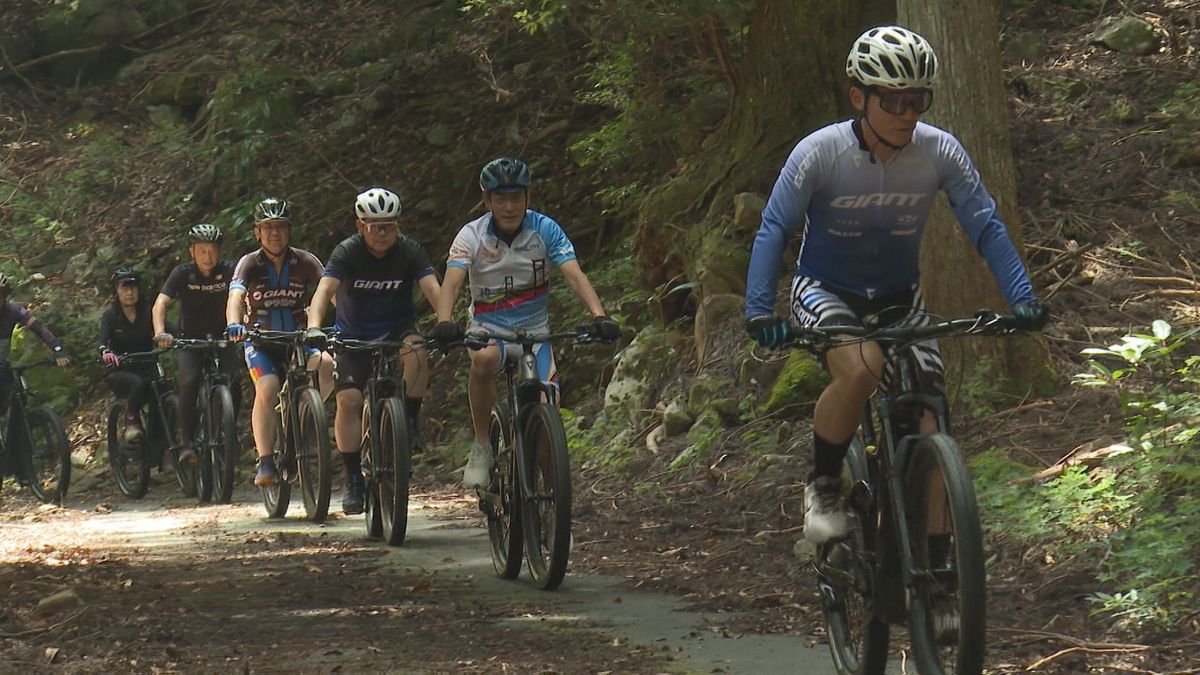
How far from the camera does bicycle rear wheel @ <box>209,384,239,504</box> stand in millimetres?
15422

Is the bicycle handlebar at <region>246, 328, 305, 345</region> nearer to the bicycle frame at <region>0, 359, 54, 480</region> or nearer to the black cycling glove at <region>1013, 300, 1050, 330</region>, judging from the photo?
the bicycle frame at <region>0, 359, 54, 480</region>

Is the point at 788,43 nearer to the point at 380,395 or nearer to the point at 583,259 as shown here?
the point at 380,395

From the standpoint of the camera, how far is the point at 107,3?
2695 centimetres

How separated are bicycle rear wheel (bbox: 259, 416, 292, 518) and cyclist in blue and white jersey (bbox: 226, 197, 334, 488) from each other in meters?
0.05

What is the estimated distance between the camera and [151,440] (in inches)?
689

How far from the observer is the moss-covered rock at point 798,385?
1168cm

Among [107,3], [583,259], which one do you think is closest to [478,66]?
[583,259]

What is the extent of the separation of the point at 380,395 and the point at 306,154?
11.4 metres

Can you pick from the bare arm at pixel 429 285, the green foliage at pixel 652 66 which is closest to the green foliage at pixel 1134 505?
the bare arm at pixel 429 285

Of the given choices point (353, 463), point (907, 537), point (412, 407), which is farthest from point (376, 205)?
point (907, 537)

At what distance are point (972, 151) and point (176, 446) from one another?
966 cm

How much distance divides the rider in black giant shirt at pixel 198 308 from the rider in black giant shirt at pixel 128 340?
1215 mm

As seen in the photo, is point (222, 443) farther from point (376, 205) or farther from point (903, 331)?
point (903, 331)

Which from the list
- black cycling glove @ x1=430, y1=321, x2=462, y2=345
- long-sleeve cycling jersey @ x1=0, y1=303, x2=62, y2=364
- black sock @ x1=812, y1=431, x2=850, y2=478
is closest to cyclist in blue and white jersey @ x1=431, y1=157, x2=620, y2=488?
black cycling glove @ x1=430, y1=321, x2=462, y2=345
